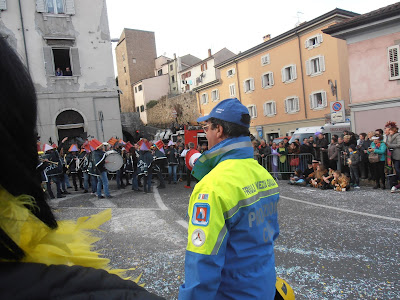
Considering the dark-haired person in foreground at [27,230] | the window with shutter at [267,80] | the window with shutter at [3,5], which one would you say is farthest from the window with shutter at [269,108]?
the dark-haired person in foreground at [27,230]

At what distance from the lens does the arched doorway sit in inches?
809

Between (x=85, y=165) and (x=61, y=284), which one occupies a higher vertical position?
(x=61, y=284)

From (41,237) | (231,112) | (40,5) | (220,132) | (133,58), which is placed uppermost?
(133,58)

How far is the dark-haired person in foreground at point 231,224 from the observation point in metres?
1.53

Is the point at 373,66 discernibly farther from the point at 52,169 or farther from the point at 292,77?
the point at 52,169

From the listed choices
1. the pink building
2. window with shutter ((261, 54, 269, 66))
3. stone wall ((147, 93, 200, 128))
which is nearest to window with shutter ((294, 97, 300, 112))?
window with shutter ((261, 54, 269, 66))

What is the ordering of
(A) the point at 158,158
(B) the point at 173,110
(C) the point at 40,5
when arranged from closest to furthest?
(A) the point at 158,158 < (C) the point at 40,5 < (B) the point at 173,110

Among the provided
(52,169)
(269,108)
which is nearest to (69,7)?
(52,169)

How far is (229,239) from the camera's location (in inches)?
66.7

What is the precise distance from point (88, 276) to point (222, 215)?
0.91 metres

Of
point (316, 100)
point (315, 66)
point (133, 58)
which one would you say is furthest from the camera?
point (133, 58)

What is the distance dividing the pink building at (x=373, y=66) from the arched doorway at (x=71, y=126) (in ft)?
55.2

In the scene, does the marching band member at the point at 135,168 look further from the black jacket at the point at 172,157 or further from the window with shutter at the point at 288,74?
the window with shutter at the point at 288,74

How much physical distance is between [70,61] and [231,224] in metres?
21.9
